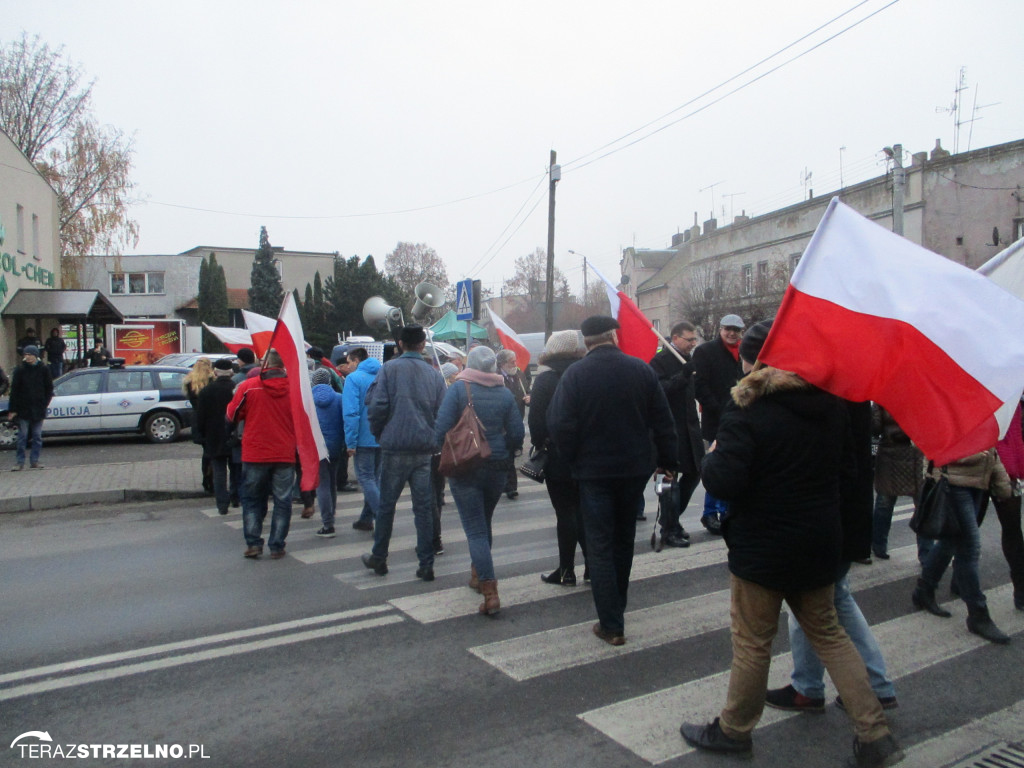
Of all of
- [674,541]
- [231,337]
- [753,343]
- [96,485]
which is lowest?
[96,485]

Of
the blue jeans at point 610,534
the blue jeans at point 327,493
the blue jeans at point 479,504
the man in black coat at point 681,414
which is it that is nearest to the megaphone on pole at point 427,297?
the blue jeans at point 327,493

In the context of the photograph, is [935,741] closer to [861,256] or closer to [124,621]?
[861,256]

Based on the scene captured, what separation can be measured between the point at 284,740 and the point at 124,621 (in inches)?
88.9

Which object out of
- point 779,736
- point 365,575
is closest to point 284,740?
point 779,736

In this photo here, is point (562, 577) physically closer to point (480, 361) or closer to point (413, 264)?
point (480, 361)

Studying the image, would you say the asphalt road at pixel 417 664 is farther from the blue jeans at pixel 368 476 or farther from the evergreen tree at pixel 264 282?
the evergreen tree at pixel 264 282

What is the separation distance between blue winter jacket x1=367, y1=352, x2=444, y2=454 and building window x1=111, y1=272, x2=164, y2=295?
54.6m

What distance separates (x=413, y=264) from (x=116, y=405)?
6098 centimetres

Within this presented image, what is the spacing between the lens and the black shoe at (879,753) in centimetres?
314

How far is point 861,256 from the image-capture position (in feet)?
10.7

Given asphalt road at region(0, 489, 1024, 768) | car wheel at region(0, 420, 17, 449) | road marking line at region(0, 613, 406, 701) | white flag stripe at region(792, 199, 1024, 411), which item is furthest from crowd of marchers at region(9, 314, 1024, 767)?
car wheel at region(0, 420, 17, 449)

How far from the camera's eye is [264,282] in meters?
55.6

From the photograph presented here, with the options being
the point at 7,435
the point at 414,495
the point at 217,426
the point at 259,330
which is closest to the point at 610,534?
the point at 414,495

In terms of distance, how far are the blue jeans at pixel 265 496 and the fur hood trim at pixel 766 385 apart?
15.3ft
